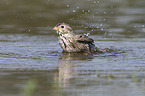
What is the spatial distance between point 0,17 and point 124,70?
453 inches

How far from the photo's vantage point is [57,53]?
12.8 meters

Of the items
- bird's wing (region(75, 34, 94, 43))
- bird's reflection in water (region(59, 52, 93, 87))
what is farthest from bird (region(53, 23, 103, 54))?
bird's reflection in water (region(59, 52, 93, 87))

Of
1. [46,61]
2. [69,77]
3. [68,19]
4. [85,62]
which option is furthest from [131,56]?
[68,19]

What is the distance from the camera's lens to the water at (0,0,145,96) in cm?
807

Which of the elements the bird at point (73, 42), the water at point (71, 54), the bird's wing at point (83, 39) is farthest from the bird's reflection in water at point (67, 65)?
the bird's wing at point (83, 39)

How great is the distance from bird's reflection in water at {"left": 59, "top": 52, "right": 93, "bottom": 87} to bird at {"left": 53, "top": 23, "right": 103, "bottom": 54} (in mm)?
354

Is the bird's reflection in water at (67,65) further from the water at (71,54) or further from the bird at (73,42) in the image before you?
the bird at (73,42)

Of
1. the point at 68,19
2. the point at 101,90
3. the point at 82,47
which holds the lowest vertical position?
the point at 101,90

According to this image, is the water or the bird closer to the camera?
the water

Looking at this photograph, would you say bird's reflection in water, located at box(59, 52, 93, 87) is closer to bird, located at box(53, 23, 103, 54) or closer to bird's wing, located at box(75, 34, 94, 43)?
bird, located at box(53, 23, 103, 54)

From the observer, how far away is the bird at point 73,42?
13031mm

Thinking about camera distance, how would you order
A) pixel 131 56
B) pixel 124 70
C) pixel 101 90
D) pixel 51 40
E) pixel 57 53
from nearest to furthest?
pixel 101 90
pixel 124 70
pixel 131 56
pixel 57 53
pixel 51 40

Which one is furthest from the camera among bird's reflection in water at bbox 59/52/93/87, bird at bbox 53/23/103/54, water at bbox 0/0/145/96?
bird at bbox 53/23/103/54

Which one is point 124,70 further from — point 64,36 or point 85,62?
point 64,36
